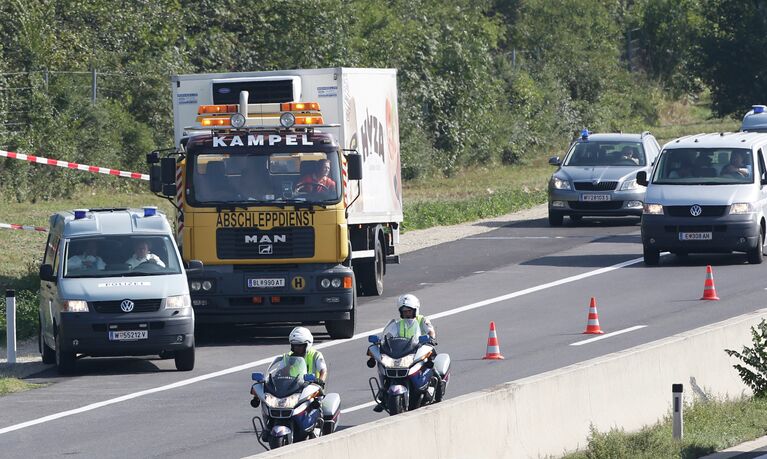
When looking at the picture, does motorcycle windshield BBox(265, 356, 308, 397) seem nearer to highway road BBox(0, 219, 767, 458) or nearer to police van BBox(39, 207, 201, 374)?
highway road BBox(0, 219, 767, 458)

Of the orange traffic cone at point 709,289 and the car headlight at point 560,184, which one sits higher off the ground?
the car headlight at point 560,184

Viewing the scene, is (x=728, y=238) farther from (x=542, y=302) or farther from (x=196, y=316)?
(x=196, y=316)

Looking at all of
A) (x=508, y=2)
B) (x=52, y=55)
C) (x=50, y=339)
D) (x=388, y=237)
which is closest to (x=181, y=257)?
(x=50, y=339)

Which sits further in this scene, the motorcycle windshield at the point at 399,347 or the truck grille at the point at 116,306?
the truck grille at the point at 116,306

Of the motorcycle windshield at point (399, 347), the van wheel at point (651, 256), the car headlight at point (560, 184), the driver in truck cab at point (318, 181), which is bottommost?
the van wheel at point (651, 256)

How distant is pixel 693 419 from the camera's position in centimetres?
1469

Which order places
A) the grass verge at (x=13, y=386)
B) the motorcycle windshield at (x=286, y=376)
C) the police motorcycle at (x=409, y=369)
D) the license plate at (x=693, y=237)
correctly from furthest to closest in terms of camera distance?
Result: the license plate at (x=693, y=237)
the grass verge at (x=13, y=386)
the police motorcycle at (x=409, y=369)
the motorcycle windshield at (x=286, y=376)

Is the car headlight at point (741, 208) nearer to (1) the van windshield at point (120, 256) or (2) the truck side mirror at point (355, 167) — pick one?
(2) the truck side mirror at point (355, 167)

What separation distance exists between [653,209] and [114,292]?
11082mm

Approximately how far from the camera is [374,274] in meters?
24.0

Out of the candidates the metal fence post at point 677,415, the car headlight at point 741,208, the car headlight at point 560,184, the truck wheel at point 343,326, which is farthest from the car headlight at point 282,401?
the car headlight at point 560,184

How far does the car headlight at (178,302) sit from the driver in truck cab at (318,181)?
2.50 m

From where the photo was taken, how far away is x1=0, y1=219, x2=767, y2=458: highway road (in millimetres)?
14883

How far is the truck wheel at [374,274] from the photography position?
23.9 metres
